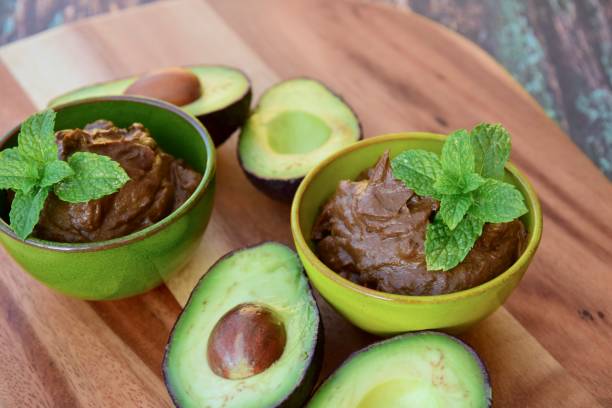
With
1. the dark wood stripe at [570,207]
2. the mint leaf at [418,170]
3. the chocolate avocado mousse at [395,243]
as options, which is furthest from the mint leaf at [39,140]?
the dark wood stripe at [570,207]

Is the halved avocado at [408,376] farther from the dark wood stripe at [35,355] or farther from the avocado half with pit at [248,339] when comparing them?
the dark wood stripe at [35,355]

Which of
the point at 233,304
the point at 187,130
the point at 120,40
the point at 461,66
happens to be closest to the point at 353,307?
the point at 233,304

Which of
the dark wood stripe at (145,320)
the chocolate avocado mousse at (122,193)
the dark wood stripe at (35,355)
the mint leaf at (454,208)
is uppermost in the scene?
the mint leaf at (454,208)

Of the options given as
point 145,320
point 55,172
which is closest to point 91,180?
point 55,172

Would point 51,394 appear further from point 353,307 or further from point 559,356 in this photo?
point 559,356

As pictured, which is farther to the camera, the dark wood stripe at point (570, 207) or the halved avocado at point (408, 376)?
the dark wood stripe at point (570, 207)

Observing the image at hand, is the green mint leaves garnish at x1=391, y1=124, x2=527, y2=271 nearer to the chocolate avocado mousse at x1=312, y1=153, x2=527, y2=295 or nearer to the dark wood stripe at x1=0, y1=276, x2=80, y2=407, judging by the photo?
the chocolate avocado mousse at x1=312, y1=153, x2=527, y2=295
